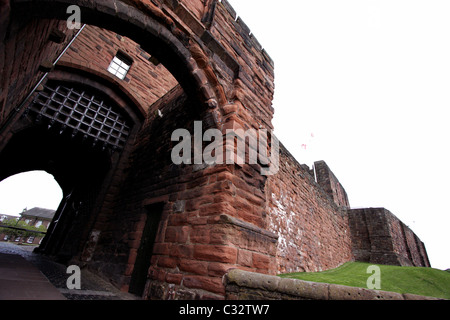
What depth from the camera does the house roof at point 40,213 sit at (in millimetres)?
41162

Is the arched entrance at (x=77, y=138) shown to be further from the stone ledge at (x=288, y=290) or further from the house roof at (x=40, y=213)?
the house roof at (x=40, y=213)

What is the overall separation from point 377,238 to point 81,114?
1822 cm

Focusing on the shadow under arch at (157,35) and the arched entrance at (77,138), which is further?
the arched entrance at (77,138)

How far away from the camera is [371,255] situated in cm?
1387

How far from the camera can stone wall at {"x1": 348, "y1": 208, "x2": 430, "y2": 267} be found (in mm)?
13789

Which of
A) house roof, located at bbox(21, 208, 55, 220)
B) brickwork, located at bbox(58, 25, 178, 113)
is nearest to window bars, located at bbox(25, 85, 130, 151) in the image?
brickwork, located at bbox(58, 25, 178, 113)

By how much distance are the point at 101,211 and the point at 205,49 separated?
171 inches

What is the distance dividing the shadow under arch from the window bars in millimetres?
3620

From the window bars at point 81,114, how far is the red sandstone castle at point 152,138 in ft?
0.11

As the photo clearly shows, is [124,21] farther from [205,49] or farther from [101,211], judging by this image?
[101,211]

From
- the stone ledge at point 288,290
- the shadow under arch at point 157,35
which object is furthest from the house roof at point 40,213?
the stone ledge at point 288,290

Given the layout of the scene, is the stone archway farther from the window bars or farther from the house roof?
the house roof
